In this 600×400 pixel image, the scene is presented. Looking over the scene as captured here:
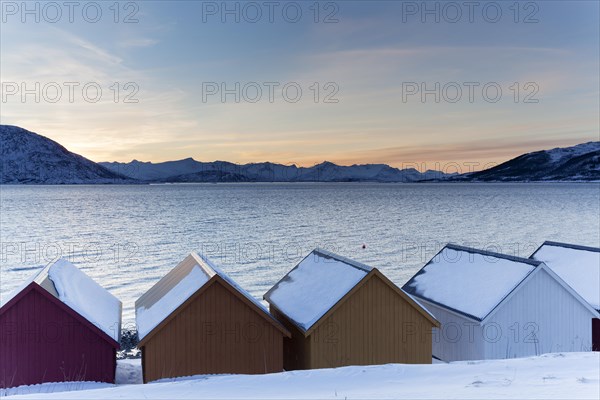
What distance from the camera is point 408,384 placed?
1156 cm

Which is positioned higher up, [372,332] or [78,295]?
[78,295]

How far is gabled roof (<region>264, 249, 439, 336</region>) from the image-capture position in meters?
18.6

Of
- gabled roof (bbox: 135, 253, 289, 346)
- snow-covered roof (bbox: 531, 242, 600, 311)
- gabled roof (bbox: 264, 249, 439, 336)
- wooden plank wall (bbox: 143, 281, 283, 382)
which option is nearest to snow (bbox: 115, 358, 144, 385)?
wooden plank wall (bbox: 143, 281, 283, 382)

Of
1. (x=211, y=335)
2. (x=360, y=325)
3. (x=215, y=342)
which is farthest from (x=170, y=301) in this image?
(x=360, y=325)

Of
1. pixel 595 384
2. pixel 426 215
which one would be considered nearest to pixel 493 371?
pixel 595 384

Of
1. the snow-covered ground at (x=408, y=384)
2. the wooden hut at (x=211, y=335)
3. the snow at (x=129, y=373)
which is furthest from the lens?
the snow at (x=129, y=373)

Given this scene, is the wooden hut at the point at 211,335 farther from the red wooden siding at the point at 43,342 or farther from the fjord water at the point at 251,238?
the fjord water at the point at 251,238

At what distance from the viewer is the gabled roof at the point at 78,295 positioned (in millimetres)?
18656

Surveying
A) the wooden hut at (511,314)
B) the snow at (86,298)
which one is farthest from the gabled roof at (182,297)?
the wooden hut at (511,314)

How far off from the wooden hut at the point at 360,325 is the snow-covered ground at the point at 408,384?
4897 millimetres

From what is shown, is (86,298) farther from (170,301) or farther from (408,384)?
(408,384)

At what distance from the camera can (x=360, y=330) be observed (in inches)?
743

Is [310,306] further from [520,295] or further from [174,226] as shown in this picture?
[174,226]

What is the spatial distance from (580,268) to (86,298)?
72.9 feet
